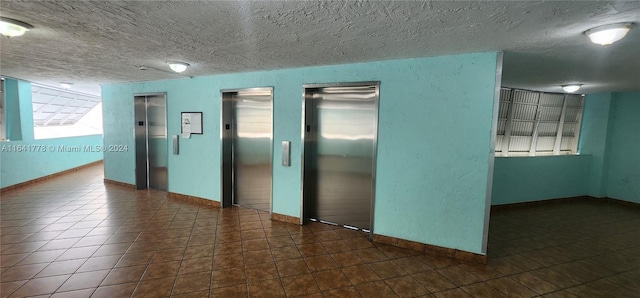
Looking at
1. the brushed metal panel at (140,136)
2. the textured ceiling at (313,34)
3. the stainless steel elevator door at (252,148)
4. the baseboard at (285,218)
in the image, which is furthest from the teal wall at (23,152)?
the baseboard at (285,218)

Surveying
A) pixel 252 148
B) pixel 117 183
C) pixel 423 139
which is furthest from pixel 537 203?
pixel 117 183

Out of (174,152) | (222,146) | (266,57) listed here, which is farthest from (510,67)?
(174,152)

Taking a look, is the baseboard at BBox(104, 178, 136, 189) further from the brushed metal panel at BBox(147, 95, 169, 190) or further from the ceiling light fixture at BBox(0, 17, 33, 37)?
the ceiling light fixture at BBox(0, 17, 33, 37)

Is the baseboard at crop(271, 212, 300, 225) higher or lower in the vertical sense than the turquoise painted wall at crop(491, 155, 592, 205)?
lower

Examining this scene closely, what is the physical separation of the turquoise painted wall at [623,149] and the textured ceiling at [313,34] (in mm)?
2721

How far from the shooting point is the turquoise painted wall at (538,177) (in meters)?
5.39

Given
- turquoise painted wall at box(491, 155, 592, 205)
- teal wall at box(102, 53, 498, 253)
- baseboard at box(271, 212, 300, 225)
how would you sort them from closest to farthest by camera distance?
teal wall at box(102, 53, 498, 253) → baseboard at box(271, 212, 300, 225) → turquoise painted wall at box(491, 155, 592, 205)

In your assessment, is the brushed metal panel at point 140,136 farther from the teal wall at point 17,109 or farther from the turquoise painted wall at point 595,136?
the turquoise painted wall at point 595,136

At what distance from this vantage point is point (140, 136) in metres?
6.10

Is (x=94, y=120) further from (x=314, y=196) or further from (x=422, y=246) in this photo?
(x=422, y=246)

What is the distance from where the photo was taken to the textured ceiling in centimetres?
198

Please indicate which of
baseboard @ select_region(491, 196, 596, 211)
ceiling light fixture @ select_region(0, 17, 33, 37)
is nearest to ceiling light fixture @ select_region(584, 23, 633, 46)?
baseboard @ select_region(491, 196, 596, 211)

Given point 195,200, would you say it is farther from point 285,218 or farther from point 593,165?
point 593,165

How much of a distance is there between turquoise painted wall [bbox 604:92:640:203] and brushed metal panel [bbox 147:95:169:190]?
31.7 ft
